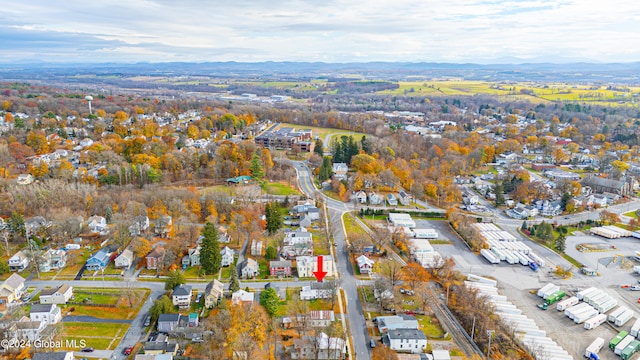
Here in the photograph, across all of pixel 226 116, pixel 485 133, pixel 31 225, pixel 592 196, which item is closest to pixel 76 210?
pixel 31 225

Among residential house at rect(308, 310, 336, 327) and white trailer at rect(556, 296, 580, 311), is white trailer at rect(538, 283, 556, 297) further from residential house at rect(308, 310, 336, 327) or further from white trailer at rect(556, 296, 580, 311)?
residential house at rect(308, 310, 336, 327)

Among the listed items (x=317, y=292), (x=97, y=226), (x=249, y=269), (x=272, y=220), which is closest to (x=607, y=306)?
(x=317, y=292)

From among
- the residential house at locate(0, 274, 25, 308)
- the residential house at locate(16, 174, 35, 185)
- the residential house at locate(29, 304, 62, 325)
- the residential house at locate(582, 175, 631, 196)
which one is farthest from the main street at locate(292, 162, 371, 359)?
the residential house at locate(582, 175, 631, 196)

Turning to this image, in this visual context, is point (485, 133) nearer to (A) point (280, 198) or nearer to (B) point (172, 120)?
(A) point (280, 198)

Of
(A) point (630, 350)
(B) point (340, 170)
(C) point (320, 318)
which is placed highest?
(B) point (340, 170)

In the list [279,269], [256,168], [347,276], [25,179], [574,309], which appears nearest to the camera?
[574,309]

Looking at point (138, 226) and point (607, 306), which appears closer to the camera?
point (607, 306)

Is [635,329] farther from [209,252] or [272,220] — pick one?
[209,252]
